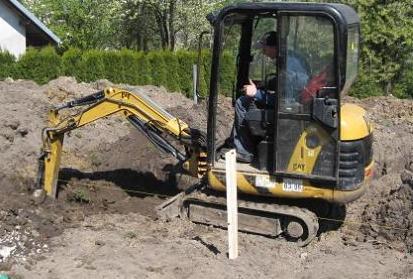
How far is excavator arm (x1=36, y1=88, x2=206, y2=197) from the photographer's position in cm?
808

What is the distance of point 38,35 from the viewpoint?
28984 mm

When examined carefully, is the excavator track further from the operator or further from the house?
the house

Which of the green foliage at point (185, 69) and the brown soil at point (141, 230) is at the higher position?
the green foliage at point (185, 69)

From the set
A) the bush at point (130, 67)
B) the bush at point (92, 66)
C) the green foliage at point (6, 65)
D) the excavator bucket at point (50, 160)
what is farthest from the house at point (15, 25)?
the excavator bucket at point (50, 160)

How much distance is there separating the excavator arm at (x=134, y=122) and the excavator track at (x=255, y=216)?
0.43 m

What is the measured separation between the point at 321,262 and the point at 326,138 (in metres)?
1.35

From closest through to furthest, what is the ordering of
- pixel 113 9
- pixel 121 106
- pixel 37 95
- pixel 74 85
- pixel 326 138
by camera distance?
pixel 326 138
pixel 121 106
pixel 37 95
pixel 74 85
pixel 113 9

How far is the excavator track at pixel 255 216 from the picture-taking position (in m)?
7.32

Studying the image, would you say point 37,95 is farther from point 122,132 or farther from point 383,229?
point 383,229

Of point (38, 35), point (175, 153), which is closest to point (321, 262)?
point (175, 153)

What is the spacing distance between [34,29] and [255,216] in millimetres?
22640

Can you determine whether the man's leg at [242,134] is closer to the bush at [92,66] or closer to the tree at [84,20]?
the bush at [92,66]

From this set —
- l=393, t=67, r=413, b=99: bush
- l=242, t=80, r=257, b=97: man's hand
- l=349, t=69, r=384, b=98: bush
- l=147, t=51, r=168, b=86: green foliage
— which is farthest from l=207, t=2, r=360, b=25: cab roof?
l=393, t=67, r=413, b=99: bush

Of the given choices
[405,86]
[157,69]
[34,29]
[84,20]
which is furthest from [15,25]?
[405,86]
